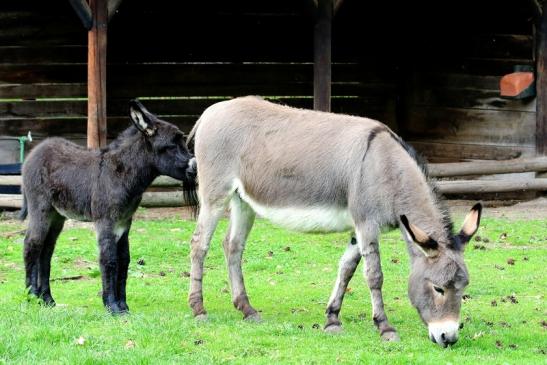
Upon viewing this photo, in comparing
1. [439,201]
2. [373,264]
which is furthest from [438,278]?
[439,201]

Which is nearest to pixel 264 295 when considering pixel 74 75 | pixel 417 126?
pixel 74 75

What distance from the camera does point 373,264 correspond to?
6.93 m

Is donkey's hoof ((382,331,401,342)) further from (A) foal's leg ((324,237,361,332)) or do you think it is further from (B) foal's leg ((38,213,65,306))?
(B) foal's leg ((38,213,65,306))

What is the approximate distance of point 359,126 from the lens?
7309mm

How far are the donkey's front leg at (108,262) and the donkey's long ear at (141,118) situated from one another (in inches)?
30.8

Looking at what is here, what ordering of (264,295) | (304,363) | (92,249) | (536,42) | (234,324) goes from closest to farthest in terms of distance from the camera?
(304,363) < (234,324) < (264,295) < (92,249) < (536,42)

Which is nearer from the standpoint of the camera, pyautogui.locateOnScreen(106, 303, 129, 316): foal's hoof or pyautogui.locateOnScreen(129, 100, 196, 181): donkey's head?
pyautogui.locateOnScreen(106, 303, 129, 316): foal's hoof

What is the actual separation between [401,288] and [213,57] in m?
7.54

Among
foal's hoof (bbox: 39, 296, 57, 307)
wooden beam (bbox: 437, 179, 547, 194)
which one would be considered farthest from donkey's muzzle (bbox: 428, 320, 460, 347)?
wooden beam (bbox: 437, 179, 547, 194)

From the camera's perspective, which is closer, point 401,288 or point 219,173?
point 219,173

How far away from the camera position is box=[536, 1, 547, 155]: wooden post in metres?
14.3

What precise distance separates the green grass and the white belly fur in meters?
0.75

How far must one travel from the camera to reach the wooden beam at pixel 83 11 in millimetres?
11508

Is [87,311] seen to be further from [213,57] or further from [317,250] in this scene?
[213,57]
